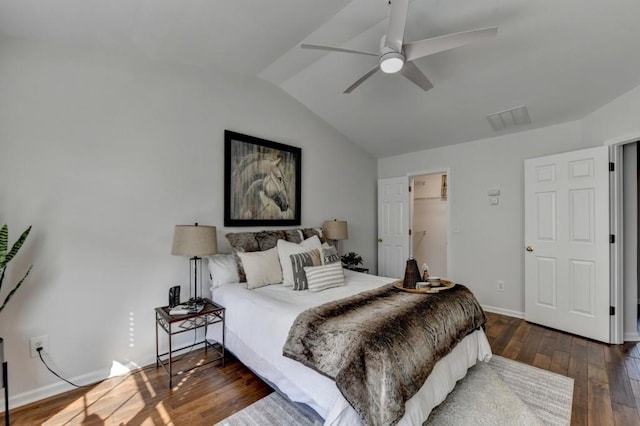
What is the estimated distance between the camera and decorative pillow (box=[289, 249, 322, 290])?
2.66 meters

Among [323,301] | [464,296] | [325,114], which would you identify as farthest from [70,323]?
[325,114]

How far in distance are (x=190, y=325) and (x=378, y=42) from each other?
3.19 metres

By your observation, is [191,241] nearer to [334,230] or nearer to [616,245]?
[334,230]

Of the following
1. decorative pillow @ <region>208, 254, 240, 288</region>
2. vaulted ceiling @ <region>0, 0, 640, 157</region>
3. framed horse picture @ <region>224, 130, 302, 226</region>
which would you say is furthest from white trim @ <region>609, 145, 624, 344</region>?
decorative pillow @ <region>208, 254, 240, 288</region>

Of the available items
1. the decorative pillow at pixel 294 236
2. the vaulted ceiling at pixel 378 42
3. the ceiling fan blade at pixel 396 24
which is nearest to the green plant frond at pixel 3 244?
the vaulted ceiling at pixel 378 42

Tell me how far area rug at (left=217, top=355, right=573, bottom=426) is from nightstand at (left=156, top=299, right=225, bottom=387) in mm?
797

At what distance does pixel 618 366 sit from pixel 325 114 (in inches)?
158

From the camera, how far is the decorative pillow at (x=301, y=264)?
2.66 m

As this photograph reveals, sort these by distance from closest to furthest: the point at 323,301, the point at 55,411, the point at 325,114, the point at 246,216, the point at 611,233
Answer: the point at 55,411 → the point at 323,301 → the point at 611,233 → the point at 246,216 → the point at 325,114

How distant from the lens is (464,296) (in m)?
2.36

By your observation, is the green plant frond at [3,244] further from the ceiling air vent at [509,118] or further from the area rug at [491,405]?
the ceiling air vent at [509,118]

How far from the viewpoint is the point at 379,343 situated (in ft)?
5.14

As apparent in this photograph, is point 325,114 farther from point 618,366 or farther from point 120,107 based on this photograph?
point 618,366

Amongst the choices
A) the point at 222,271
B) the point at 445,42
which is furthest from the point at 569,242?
the point at 222,271
